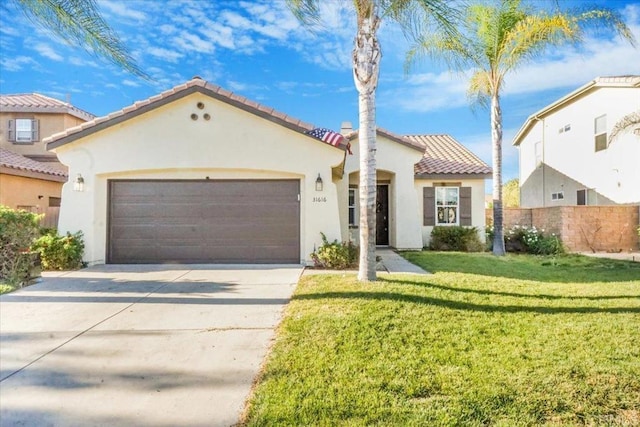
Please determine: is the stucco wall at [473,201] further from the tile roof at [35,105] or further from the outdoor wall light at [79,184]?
the tile roof at [35,105]

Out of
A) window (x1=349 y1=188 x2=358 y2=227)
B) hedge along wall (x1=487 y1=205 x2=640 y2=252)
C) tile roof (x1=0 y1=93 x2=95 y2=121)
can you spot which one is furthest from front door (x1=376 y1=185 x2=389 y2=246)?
tile roof (x1=0 y1=93 x2=95 y2=121)

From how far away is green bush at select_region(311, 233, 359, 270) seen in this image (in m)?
A: 9.23

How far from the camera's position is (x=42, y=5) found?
6.75 m

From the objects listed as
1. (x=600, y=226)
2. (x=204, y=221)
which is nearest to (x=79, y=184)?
(x=204, y=221)

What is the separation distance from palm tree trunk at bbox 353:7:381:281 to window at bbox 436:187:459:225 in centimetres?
890

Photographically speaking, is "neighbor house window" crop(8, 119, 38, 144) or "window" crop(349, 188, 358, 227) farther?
"neighbor house window" crop(8, 119, 38, 144)

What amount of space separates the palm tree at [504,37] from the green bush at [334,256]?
641cm

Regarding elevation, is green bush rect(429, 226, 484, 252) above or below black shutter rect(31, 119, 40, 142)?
below

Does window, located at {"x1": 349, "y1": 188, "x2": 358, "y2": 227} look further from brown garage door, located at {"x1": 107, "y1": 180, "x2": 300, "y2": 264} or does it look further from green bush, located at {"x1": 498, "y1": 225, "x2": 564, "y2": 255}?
green bush, located at {"x1": 498, "y1": 225, "x2": 564, "y2": 255}

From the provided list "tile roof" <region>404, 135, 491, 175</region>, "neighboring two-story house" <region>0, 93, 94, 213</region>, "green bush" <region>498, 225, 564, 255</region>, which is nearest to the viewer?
"green bush" <region>498, 225, 564, 255</region>

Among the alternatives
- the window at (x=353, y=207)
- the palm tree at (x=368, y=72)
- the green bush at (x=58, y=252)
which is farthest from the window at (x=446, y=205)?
the green bush at (x=58, y=252)

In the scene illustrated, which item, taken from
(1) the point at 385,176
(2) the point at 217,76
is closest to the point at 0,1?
(2) the point at 217,76

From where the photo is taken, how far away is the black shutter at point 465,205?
15188 mm

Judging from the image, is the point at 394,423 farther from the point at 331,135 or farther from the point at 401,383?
the point at 331,135
